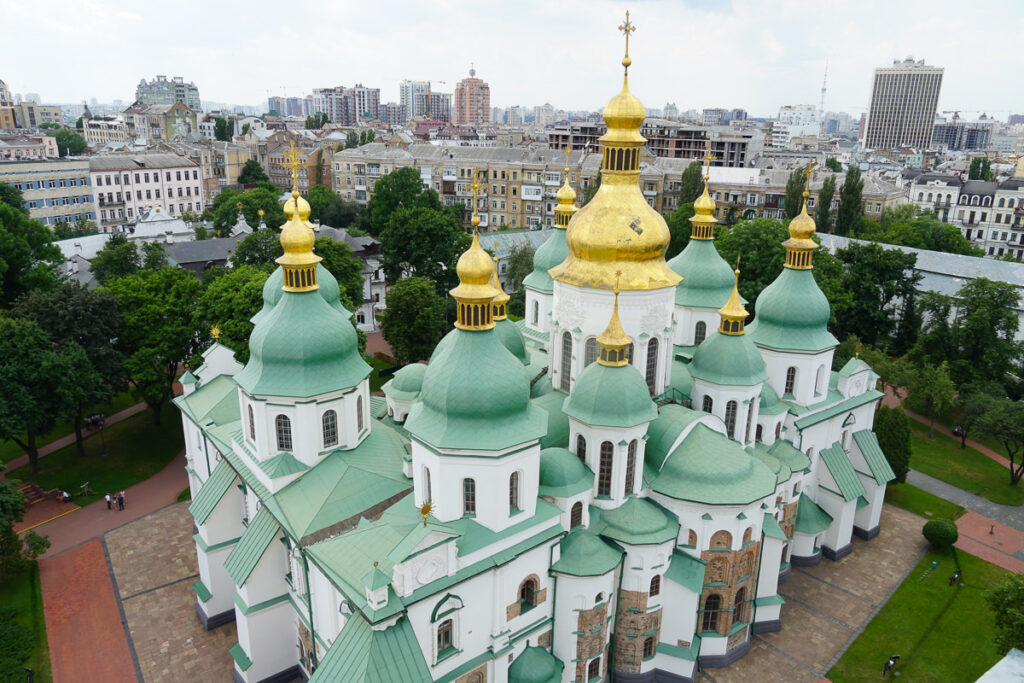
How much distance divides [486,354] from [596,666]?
456 inches

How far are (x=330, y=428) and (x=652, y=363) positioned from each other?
11909mm

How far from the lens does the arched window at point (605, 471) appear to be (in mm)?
22359

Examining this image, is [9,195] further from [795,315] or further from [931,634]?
[931,634]

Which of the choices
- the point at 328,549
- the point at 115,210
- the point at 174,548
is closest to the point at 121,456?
the point at 174,548

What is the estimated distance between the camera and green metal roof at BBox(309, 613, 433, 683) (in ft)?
57.1

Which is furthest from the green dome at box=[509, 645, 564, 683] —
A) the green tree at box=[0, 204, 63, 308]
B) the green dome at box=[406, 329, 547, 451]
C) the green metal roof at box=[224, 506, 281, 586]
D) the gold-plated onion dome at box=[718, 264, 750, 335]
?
the green tree at box=[0, 204, 63, 308]

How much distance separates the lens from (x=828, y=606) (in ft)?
92.1

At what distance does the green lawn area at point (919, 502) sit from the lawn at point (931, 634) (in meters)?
4.70

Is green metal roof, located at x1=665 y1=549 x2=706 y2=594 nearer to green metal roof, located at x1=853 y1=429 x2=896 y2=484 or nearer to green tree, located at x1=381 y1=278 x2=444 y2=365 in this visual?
green metal roof, located at x1=853 y1=429 x2=896 y2=484

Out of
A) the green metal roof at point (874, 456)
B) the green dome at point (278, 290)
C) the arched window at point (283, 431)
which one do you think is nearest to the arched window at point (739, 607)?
the green metal roof at point (874, 456)

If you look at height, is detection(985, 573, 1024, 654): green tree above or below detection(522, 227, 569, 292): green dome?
below

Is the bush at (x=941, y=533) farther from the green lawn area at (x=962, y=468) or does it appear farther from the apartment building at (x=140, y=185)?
the apartment building at (x=140, y=185)

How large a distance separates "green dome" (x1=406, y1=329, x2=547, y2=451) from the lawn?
51.5ft

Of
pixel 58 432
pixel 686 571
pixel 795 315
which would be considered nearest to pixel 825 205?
pixel 795 315
